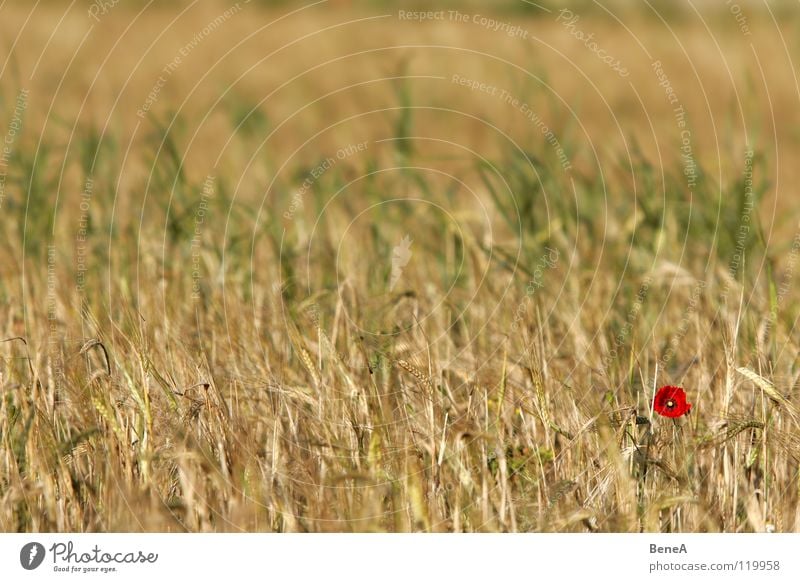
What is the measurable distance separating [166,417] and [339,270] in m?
1.25

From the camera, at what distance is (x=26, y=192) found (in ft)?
12.8
